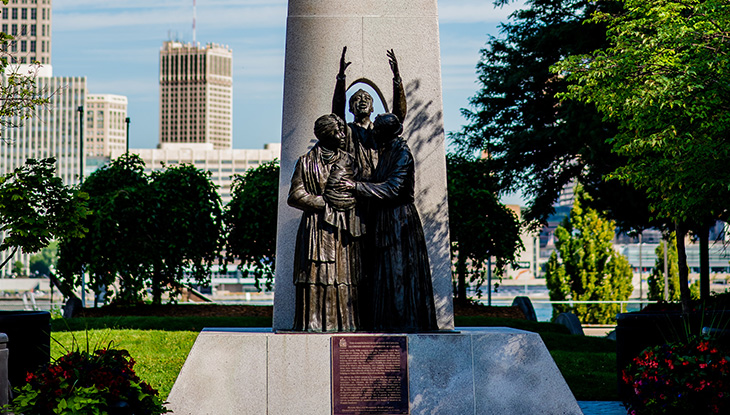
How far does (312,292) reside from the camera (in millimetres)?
9461

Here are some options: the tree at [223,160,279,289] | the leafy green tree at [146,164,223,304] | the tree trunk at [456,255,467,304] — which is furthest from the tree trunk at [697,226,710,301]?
the leafy green tree at [146,164,223,304]

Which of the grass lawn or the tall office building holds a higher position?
the tall office building

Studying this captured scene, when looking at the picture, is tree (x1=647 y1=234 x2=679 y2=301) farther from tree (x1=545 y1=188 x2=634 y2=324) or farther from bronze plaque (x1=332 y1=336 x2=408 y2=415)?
bronze plaque (x1=332 y1=336 x2=408 y2=415)

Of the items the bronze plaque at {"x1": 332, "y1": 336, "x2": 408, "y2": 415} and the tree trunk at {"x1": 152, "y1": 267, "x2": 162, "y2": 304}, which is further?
the tree trunk at {"x1": 152, "y1": 267, "x2": 162, "y2": 304}

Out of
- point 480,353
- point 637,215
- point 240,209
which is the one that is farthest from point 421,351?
point 637,215

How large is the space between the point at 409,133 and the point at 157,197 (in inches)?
590

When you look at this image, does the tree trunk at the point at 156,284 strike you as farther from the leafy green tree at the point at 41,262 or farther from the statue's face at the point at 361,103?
the leafy green tree at the point at 41,262

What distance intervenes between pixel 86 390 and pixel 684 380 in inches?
200

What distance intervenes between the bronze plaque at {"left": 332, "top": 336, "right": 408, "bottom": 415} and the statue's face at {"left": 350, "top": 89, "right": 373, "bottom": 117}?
2567 mm

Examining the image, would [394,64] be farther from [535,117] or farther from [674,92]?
[535,117]

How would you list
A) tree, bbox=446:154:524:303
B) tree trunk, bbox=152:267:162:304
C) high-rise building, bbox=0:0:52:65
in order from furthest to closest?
high-rise building, bbox=0:0:52:65 < tree, bbox=446:154:524:303 < tree trunk, bbox=152:267:162:304

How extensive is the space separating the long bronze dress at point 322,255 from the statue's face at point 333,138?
0.53ft

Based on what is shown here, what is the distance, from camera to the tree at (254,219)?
2402 centimetres

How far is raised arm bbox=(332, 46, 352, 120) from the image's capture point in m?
10.2
